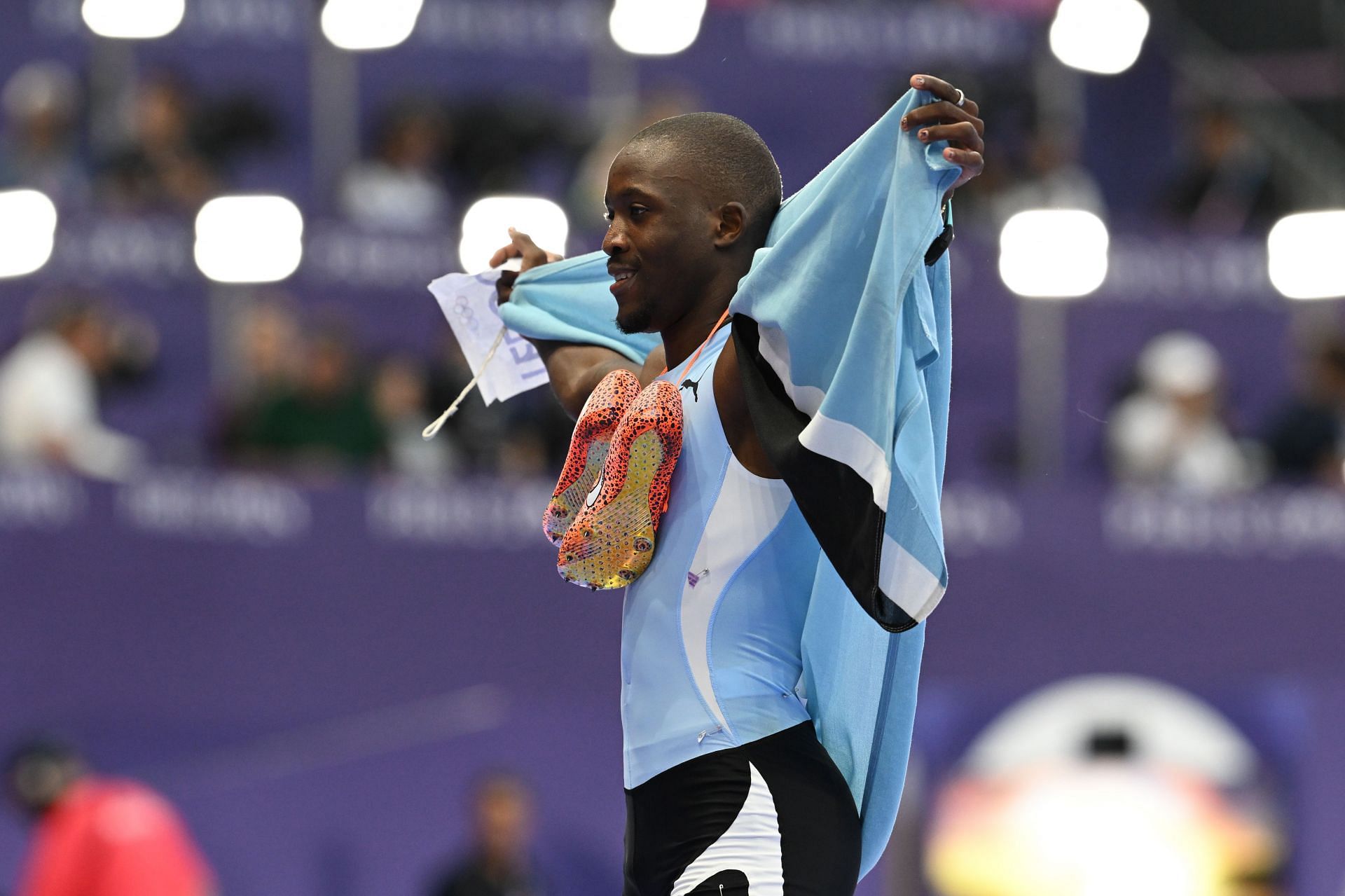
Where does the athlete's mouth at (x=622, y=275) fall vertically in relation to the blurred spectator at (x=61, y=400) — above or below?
below

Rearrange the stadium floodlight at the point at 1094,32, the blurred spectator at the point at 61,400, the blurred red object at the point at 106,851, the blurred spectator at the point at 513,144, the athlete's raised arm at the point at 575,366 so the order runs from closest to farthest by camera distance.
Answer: the athlete's raised arm at the point at 575,366 → the blurred red object at the point at 106,851 → the blurred spectator at the point at 61,400 → the stadium floodlight at the point at 1094,32 → the blurred spectator at the point at 513,144

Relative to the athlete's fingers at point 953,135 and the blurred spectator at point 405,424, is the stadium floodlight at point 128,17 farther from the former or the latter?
the athlete's fingers at point 953,135

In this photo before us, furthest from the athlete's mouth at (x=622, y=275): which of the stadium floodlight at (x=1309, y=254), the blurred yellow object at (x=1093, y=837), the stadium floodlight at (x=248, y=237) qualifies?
the stadium floodlight at (x=1309, y=254)

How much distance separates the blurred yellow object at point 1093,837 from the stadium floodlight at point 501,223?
340 cm

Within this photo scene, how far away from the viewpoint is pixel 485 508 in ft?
25.5

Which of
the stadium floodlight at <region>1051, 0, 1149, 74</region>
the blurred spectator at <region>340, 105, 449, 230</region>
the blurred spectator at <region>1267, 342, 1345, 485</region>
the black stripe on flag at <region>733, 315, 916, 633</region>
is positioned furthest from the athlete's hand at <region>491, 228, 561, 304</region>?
the stadium floodlight at <region>1051, 0, 1149, 74</region>

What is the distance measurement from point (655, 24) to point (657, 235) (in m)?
7.73

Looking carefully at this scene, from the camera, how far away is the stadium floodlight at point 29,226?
8.44m

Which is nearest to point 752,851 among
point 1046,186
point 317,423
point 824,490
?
point 824,490

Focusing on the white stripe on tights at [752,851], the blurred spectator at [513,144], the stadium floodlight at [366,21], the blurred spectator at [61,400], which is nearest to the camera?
the white stripe on tights at [752,851]

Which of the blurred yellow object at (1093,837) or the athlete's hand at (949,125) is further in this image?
the blurred yellow object at (1093,837)

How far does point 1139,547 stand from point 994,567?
601 mm

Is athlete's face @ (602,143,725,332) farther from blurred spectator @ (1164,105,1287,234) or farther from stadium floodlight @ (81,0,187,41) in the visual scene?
blurred spectator @ (1164,105,1287,234)

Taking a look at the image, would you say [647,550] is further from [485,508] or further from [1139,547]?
[1139,547]
